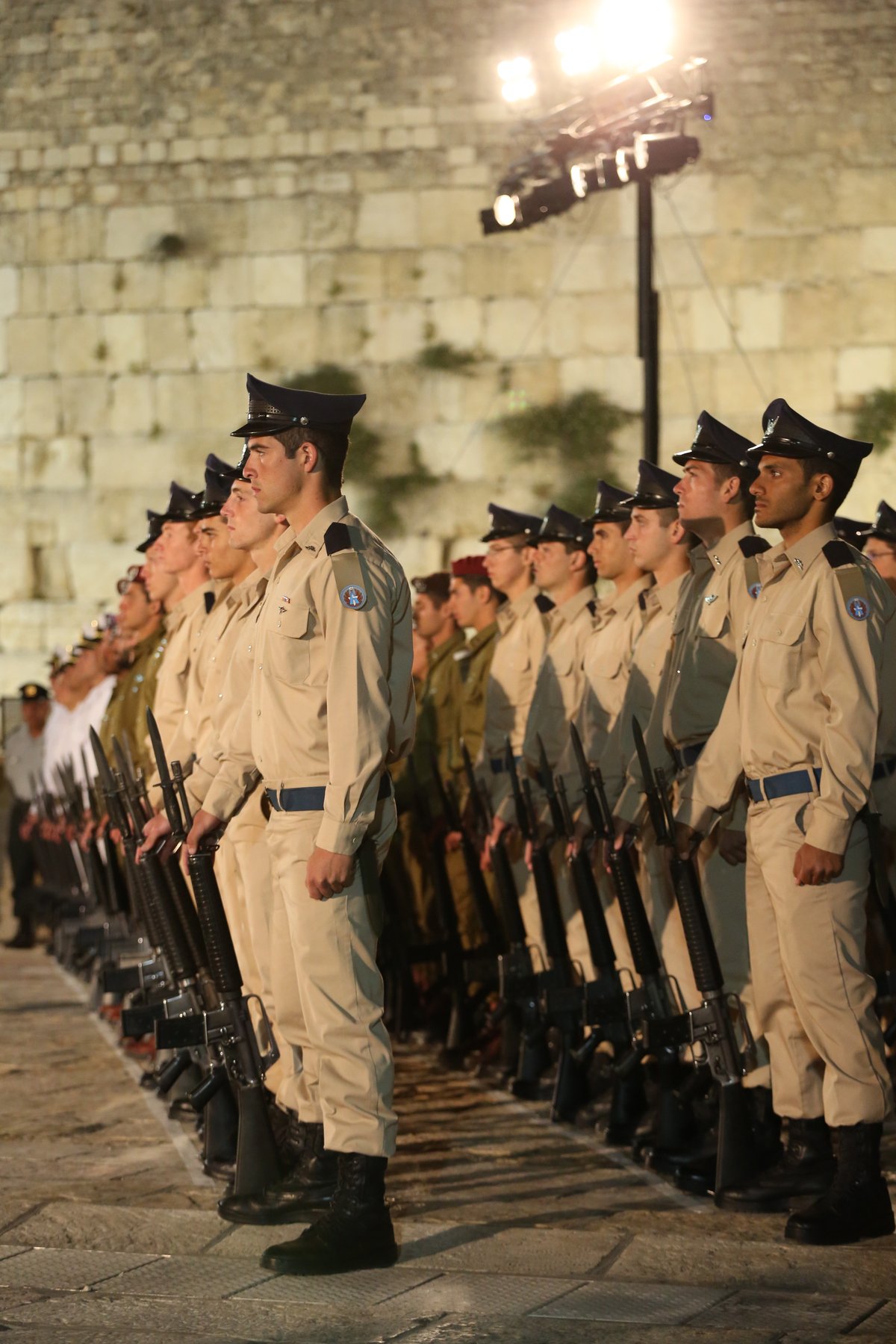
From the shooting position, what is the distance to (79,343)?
16.2 m

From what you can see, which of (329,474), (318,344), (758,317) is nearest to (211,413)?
(318,344)

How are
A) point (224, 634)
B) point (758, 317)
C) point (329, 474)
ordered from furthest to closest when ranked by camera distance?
point (758, 317) < point (224, 634) < point (329, 474)

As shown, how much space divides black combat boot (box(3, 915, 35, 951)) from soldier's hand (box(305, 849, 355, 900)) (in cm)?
979

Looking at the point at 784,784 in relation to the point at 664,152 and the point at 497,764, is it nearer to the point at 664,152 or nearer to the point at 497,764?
the point at 497,764

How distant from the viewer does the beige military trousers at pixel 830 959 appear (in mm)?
4508

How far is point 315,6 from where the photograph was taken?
A: 15789 millimetres

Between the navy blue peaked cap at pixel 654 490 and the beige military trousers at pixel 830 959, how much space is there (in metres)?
1.70

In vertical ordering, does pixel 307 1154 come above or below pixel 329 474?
below

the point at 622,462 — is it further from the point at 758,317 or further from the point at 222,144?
the point at 222,144

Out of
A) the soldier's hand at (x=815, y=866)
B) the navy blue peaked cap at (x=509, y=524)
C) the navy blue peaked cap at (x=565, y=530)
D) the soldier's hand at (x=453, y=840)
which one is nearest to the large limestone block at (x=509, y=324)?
the navy blue peaked cap at (x=509, y=524)

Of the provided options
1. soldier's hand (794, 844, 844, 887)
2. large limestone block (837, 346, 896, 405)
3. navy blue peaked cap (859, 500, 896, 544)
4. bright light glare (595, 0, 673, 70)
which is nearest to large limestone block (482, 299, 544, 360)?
large limestone block (837, 346, 896, 405)

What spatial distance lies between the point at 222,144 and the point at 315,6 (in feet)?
4.25

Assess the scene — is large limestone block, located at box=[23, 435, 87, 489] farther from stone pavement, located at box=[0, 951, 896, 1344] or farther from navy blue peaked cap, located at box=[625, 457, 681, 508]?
stone pavement, located at box=[0, 951, 896, 1344]

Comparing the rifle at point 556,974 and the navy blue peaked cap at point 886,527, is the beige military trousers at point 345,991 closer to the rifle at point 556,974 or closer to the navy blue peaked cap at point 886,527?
the rifle at point 556,974
